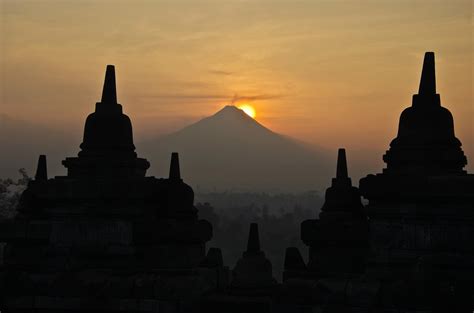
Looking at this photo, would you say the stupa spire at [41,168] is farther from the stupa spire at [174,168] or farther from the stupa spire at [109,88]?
the stupa spire at [174,168]

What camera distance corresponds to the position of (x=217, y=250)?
15750mm

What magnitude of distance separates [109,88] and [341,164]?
Result: 4.13 m

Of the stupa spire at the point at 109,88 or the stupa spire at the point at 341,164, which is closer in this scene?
the stupa spire at the point at 341,164

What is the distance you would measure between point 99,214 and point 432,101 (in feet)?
17.8

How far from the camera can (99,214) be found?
47.7 feet

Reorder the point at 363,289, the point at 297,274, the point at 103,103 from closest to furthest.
Answer: the point at 363,289, the point at 297,274, the point at 103,103

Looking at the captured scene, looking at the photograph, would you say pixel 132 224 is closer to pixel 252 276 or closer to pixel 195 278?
pixel 195 278

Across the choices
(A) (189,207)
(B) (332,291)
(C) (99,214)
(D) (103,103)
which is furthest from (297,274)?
(D) (103,103)

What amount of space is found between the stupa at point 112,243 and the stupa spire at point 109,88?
2.86ft

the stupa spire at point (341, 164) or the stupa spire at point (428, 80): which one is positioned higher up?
the stupa spire at point (428, 80)

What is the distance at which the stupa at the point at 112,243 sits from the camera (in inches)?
552

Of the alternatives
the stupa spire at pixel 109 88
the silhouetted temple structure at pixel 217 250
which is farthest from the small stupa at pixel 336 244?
the stupa spire at pixel 109 88

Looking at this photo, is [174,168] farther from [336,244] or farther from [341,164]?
[336,244]

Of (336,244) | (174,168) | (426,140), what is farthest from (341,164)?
(174,168)
